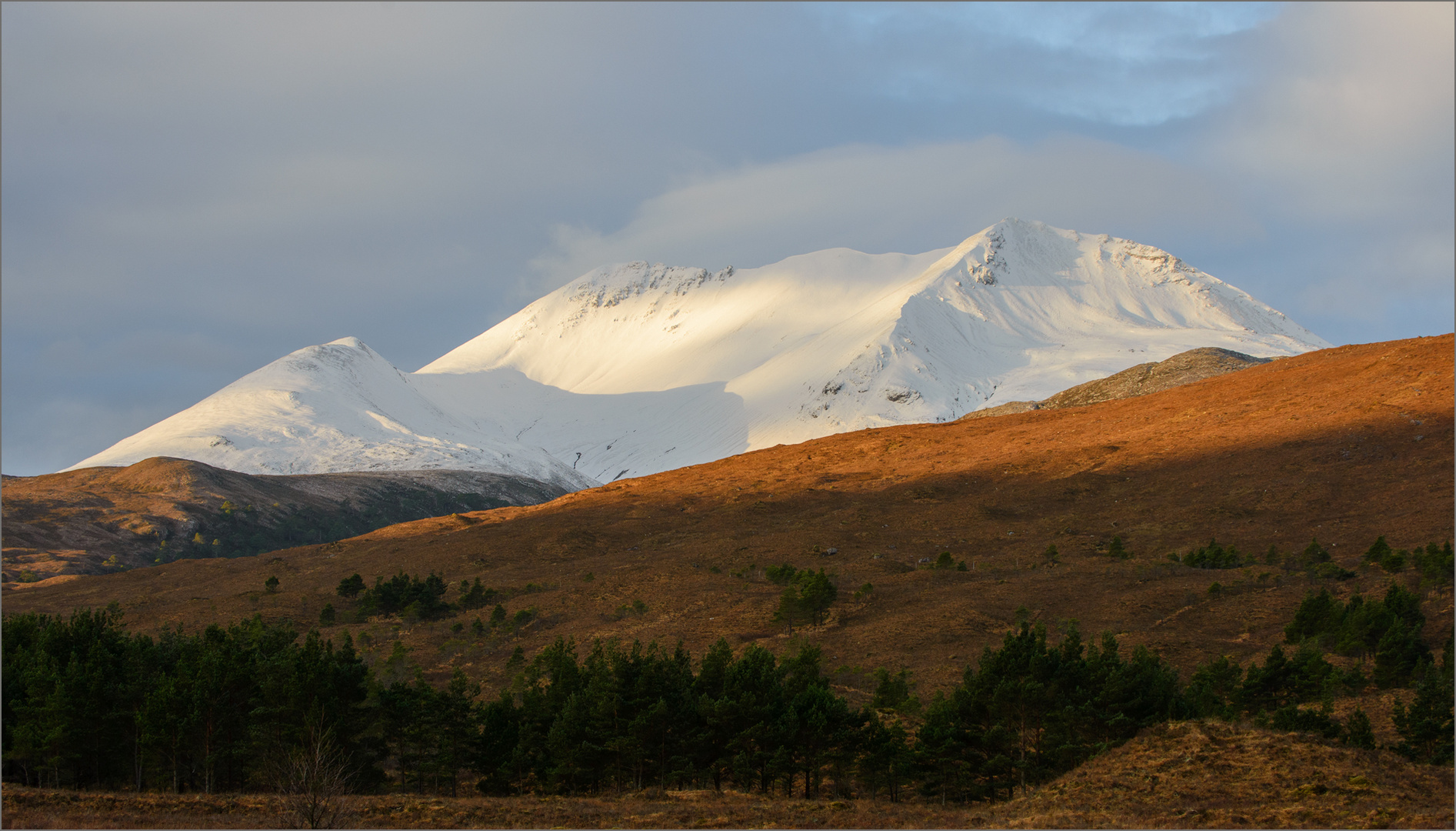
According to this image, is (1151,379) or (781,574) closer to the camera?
(781,574)

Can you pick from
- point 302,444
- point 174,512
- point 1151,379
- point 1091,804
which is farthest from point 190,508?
point 1091,804

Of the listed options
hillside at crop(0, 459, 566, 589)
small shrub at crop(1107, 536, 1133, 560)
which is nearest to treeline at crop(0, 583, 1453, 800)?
small shrub at crop(1107, 536, 1133, 560)

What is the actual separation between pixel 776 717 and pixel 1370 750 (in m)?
11.9

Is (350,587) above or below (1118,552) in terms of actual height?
above

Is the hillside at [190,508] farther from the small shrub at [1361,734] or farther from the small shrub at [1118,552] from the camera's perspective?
the small shrub at [1361,734]

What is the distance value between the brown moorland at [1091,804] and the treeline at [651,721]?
4.46 ft

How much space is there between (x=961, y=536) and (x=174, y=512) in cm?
7993

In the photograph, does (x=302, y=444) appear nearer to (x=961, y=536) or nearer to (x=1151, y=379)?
(x=1151, y=379)

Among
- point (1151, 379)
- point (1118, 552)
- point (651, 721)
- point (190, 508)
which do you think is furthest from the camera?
point (190, 508)

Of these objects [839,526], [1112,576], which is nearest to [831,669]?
[1112,576]

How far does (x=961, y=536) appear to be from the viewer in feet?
174

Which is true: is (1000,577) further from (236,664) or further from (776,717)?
(236,664)

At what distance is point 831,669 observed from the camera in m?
34.6

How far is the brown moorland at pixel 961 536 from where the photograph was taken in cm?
3828
